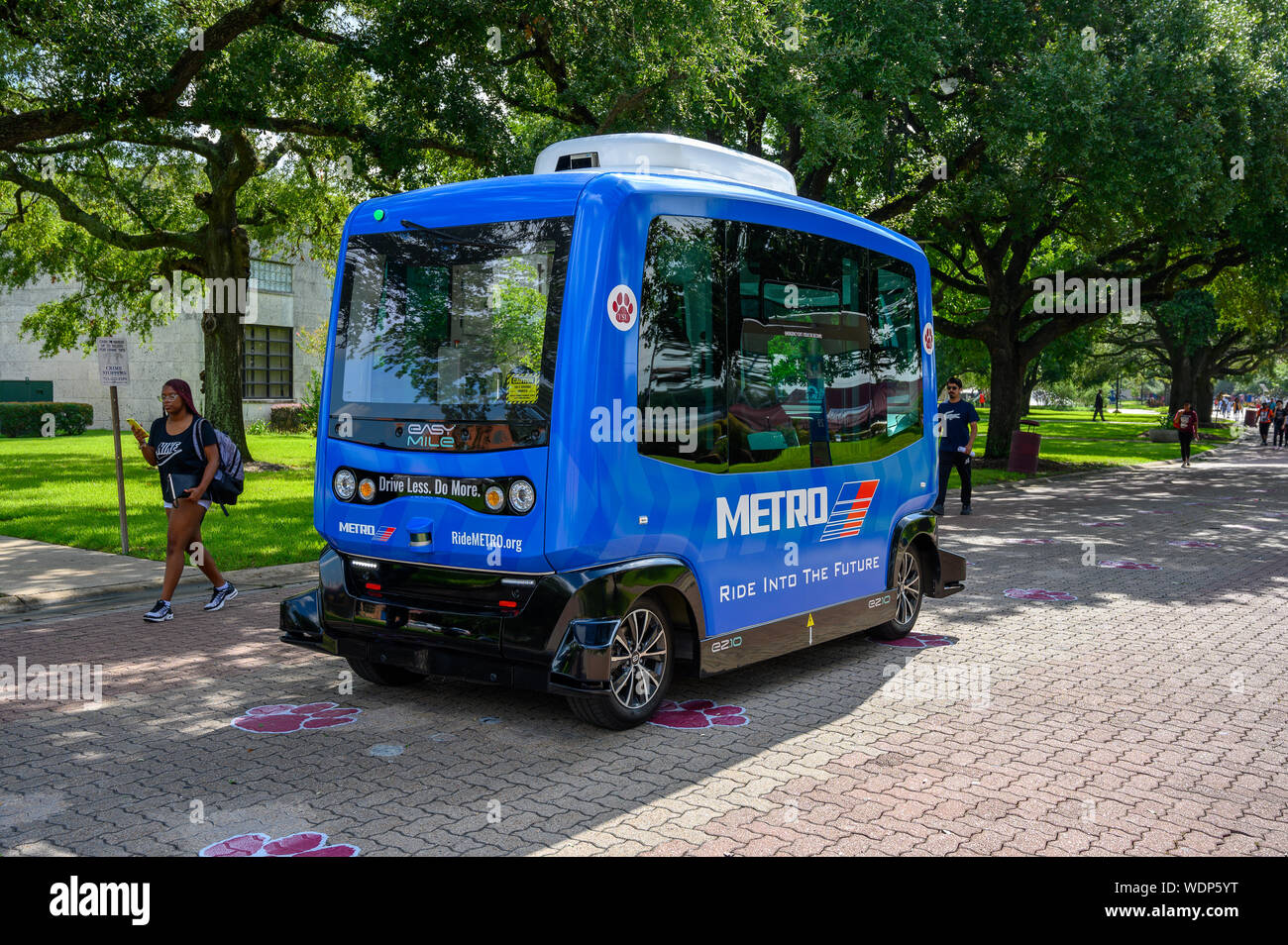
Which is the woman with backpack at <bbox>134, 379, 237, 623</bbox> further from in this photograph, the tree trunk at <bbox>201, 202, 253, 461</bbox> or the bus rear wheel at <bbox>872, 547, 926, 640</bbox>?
the tree trunk at <bbox>201, 202, 253, 461</bbox>

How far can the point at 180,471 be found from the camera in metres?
8.67

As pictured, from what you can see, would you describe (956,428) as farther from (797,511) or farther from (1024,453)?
(1024,453)

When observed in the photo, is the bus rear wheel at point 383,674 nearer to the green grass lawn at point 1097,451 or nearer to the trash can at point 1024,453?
the green grass lawn at point 1097,451

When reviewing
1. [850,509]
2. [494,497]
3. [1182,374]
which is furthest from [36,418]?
[1182,374]

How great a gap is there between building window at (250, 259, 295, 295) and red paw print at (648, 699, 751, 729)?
32.9m

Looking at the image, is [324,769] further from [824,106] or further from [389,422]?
[824,106]

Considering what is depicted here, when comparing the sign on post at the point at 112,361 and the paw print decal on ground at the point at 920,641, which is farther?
the sign on post at the point at 112,361

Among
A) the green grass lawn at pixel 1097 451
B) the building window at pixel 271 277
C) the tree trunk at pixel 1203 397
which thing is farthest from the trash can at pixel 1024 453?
the tree trunk at pixel 1203 397

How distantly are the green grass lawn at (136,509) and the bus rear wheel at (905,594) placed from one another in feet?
21.2

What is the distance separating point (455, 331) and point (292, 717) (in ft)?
7.83

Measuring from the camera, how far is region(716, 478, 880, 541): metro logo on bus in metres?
6.38

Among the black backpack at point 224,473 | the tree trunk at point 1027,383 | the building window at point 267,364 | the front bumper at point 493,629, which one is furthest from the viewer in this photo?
the tree trunk at point 1027,383

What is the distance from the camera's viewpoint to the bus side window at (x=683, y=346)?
5.83 m

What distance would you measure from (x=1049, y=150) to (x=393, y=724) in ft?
53.5
